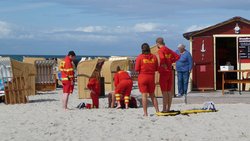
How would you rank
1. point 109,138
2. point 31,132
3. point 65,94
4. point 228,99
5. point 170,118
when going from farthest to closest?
1. point 228,99
2. point 65,94
3. point 170,118
4. point 31,132
5. point 109,138

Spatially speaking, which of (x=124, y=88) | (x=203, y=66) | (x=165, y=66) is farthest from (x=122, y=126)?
(x=203, y=66)

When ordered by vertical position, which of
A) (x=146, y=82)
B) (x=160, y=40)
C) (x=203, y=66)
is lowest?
(x=146, y=82)

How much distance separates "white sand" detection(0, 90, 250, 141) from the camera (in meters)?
10.0

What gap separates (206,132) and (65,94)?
5.63 metres

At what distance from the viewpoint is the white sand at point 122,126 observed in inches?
394

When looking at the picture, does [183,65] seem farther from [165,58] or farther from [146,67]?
[146,67]

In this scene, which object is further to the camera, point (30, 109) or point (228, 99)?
point (228, 99)

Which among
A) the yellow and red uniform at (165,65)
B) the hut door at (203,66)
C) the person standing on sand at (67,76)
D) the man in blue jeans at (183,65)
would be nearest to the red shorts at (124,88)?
the person standing on sand at (67,76)

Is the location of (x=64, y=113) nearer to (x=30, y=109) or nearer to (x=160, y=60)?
(x=30, y=109)

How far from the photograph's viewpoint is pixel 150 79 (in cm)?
1257

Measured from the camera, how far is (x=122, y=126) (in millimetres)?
11289

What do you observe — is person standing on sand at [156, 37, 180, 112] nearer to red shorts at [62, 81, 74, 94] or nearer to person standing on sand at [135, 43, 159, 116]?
person standing on sand at [135, 43, 159, 116]

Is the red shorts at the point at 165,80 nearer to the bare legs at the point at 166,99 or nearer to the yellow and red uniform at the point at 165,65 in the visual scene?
the yellow and red uniform at the point at 165,65

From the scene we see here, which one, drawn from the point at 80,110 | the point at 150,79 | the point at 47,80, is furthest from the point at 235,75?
the point at 150,79
